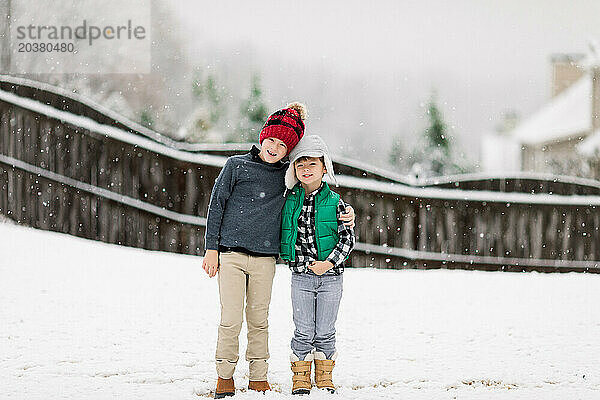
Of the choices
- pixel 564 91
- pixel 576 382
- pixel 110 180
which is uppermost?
pixel 564 91

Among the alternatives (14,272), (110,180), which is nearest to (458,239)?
(110,180)

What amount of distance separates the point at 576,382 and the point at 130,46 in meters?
23.9

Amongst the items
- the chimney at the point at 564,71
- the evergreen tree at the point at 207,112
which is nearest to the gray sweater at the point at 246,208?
the evergreen tree at the point at 207,112

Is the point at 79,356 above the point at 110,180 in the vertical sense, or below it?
below

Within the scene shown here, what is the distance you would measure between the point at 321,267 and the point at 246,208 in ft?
1.67

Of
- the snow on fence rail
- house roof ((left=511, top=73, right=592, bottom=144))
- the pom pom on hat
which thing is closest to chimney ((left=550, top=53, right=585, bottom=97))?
house roof ((left=511, top=73, right=592, bottom=144))

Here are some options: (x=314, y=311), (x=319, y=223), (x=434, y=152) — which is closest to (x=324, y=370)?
(x=314, y=311)

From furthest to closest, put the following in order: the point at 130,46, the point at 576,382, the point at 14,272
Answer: the point at 130,46
the point at 14,272
the point at 576,382

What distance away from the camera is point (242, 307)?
3.69 m

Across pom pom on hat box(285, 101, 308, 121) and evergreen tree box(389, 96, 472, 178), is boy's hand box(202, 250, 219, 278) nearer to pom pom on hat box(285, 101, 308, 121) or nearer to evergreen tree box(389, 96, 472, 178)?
pom pom on hat box(285, 101, 308, 121)

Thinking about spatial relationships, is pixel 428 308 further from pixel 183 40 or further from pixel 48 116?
pixel 183 40

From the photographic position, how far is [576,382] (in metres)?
4.05

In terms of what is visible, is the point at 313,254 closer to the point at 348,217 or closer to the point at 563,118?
the point at 348,217

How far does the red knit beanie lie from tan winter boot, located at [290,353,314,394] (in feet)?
3.70
